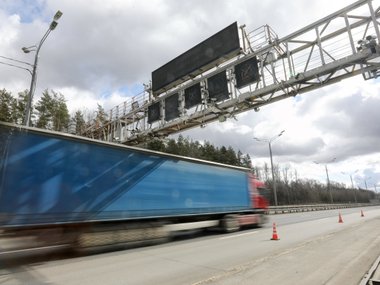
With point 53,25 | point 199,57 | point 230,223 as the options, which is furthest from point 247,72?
point 53,25

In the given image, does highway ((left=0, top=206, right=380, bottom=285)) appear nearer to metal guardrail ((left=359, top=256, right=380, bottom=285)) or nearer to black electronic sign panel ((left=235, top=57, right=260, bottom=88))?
metal guardrail ((left=359, top=256, right=380, bottom=285))

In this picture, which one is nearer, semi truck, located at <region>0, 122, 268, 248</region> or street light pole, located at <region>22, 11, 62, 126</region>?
semi truck, located at <region>0, 122, 268, 248</region>

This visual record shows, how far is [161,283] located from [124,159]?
18.2ft

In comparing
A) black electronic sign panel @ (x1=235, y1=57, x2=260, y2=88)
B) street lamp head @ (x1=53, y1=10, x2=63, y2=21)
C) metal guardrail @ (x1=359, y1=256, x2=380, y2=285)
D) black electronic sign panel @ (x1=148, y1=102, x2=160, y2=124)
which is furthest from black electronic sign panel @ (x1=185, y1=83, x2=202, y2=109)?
metal guardrail @ (x1=359, y1=256, x2=380, y2=285)

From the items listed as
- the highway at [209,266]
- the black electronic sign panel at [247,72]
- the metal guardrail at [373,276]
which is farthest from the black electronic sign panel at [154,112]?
the metal guardrail at [373,276]

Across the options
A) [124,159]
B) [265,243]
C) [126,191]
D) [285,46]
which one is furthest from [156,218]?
[285,46]

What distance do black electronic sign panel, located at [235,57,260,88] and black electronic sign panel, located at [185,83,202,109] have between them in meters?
2.18

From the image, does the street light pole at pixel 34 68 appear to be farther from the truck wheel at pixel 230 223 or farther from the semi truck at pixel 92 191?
the truck wheel at pixel 230 223

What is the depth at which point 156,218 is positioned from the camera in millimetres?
11477

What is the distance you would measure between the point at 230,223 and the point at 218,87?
6.80 meters

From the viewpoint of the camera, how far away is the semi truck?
7867mm

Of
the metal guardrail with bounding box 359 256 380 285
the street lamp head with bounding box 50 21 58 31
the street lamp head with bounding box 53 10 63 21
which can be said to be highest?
the street lamp head with bounding box 53 10 63 21

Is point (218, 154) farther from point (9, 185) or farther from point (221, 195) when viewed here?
point (9, 185)

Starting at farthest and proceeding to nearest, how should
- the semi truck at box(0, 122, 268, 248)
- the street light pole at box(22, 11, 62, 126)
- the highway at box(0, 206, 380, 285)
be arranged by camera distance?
the street light pole at box(22, 11, 62, 126) < the semi truck at box(0, 122, 268, 248) < the highway at box(0, 206, 380, 285)
